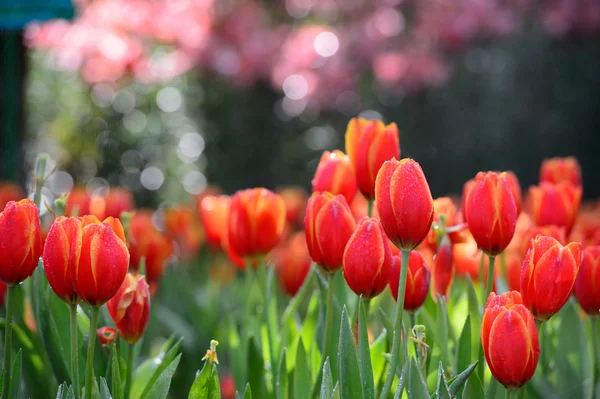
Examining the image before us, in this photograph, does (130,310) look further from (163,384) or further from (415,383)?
(415,383)

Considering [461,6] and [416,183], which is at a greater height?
[461,6]

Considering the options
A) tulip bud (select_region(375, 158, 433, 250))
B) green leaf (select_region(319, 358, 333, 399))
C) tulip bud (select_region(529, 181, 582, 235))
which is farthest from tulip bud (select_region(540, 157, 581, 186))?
green leaf (select_region(319, 358, 333, 399))

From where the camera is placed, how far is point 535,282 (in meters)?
1.21

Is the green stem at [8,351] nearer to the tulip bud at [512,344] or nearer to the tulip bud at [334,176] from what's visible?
the tulip bud at [334,176]

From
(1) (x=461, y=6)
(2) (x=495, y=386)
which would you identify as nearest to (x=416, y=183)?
(2) (x=495, y=386)

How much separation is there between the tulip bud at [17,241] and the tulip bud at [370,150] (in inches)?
23.3

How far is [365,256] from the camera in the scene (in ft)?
4.04

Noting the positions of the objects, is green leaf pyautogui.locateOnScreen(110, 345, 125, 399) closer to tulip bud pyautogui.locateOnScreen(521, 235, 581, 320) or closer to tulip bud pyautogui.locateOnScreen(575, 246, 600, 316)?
tulip bud pyautogui.locateOnScreen(521, 235, 581, 320)

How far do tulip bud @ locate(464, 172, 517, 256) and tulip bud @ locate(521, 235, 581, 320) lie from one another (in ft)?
0.37

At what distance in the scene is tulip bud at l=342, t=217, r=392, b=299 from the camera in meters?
1.23

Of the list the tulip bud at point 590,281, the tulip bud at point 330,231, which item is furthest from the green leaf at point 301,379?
the tulip bud at point 590,281

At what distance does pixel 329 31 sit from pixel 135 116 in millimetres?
1862

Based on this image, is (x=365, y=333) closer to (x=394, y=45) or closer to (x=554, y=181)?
(x=554, y=181)

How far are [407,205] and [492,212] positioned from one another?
0.25 m
